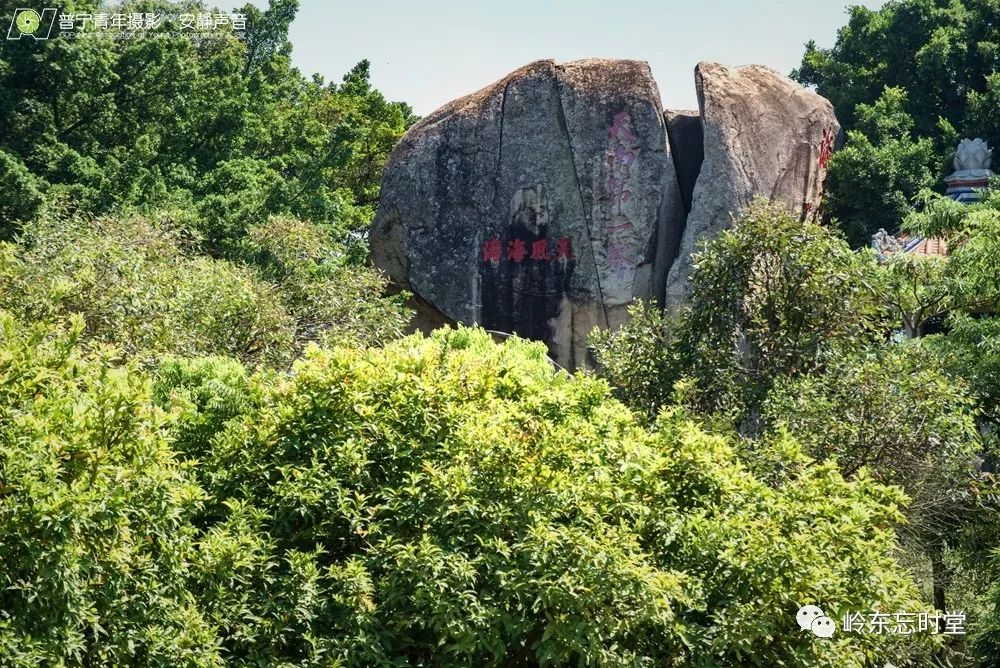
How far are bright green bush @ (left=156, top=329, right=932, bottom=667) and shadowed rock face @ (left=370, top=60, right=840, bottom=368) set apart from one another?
27.3ft

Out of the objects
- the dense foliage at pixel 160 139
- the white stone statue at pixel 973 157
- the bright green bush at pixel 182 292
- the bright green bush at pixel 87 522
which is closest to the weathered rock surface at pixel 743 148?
the bright green bush at pixel 182 292

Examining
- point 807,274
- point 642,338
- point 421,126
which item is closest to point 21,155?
point 421,126

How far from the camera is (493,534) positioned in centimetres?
591

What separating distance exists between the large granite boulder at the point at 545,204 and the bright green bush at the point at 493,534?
332 inches

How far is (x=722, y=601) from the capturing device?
19.5 feet

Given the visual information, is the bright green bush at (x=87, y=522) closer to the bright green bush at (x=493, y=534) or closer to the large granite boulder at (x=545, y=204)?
the bright green bush at (x=493, y=534)

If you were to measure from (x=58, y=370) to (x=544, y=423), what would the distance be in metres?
2.34

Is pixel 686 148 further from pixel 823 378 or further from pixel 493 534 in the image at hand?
pixel 493 534

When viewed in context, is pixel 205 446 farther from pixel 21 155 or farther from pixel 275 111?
pixel 275 111

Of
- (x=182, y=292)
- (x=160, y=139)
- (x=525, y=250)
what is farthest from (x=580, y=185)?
(x=160, y=139)

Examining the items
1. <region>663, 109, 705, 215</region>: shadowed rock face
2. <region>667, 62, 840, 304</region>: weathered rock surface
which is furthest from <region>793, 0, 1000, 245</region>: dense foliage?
<region>663, 109, 705, 215</region>: shadowed rock face

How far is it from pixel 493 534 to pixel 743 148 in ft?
32.2

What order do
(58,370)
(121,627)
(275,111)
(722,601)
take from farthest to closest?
1. (275,111)
2. (722,601)
3. (58,370)
4. (121,627)

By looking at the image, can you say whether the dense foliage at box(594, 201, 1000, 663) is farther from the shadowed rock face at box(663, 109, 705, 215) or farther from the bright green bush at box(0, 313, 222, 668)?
the shadowed rock face at box(663, 109, 705, 215)
